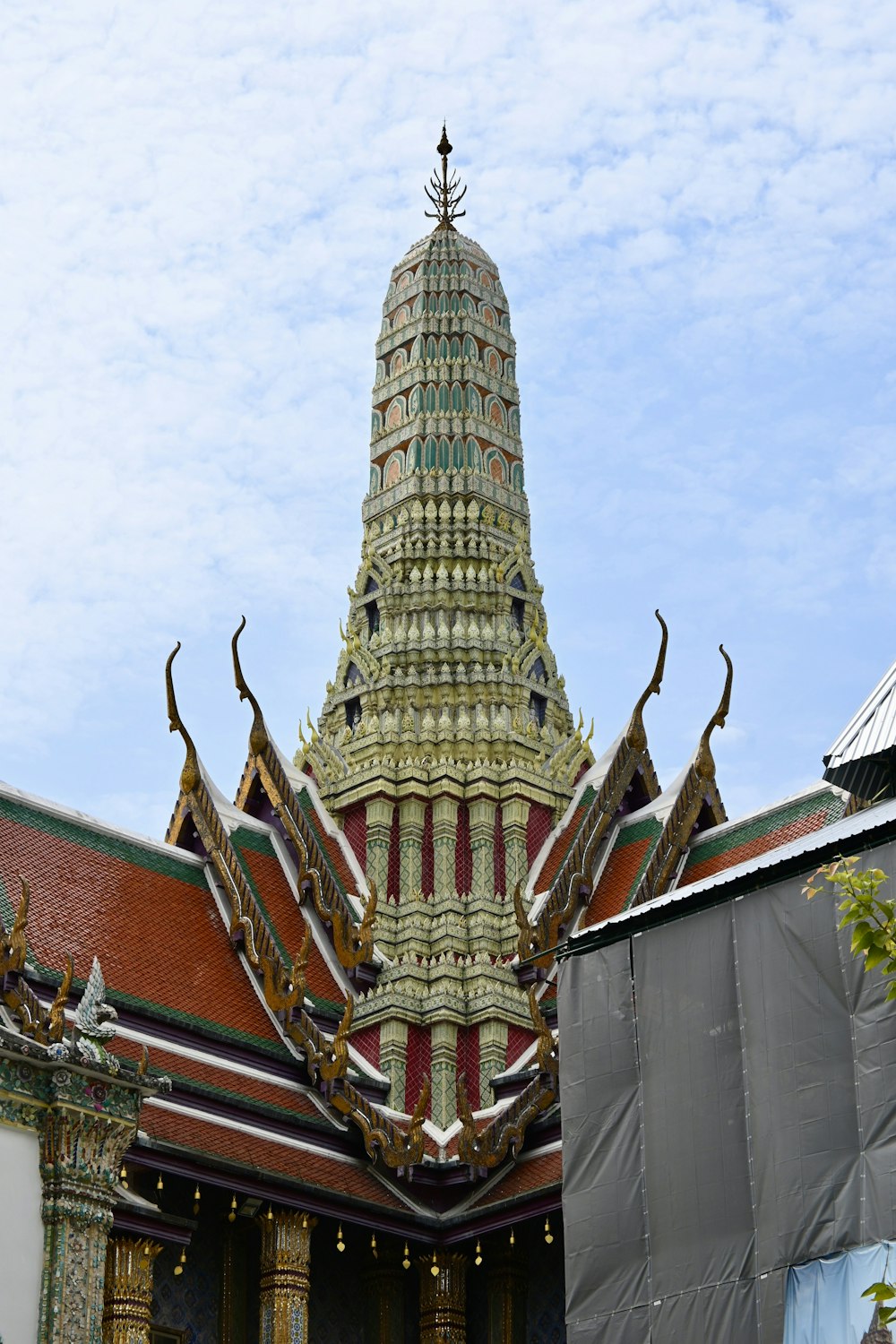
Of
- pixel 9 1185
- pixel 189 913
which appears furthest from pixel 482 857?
pixel 9 1185

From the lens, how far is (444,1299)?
21109mm

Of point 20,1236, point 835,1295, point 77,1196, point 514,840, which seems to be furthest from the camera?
point 514,840

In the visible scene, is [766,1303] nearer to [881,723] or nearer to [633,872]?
[881,723]

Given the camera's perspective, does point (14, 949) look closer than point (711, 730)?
Yes

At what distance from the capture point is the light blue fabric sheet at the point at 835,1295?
50.7 feet

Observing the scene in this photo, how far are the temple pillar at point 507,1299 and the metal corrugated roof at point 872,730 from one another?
5462 millimetres

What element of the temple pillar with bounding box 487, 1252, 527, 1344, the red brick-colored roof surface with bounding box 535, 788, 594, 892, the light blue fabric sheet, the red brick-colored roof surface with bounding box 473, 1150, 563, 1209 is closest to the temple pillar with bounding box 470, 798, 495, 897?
the red brick-colored roof surface with bounding box 535, 788, 594, 892

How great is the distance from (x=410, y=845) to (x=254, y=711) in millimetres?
2031

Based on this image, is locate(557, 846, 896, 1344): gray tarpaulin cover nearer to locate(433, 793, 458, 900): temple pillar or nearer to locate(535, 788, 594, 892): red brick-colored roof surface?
locate(433, 793, 458, 900): temple pillar

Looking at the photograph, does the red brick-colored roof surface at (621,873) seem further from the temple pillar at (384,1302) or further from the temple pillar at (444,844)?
the temple pillar at (384,1302)

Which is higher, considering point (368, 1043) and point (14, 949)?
point (368, 1043)

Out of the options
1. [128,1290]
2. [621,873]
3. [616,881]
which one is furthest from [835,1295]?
[621,873]

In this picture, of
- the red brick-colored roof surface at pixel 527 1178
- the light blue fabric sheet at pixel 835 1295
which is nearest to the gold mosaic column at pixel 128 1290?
the red brick-colored roof surface at pixel 527 1178

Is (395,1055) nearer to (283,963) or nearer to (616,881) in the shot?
(283,963)
